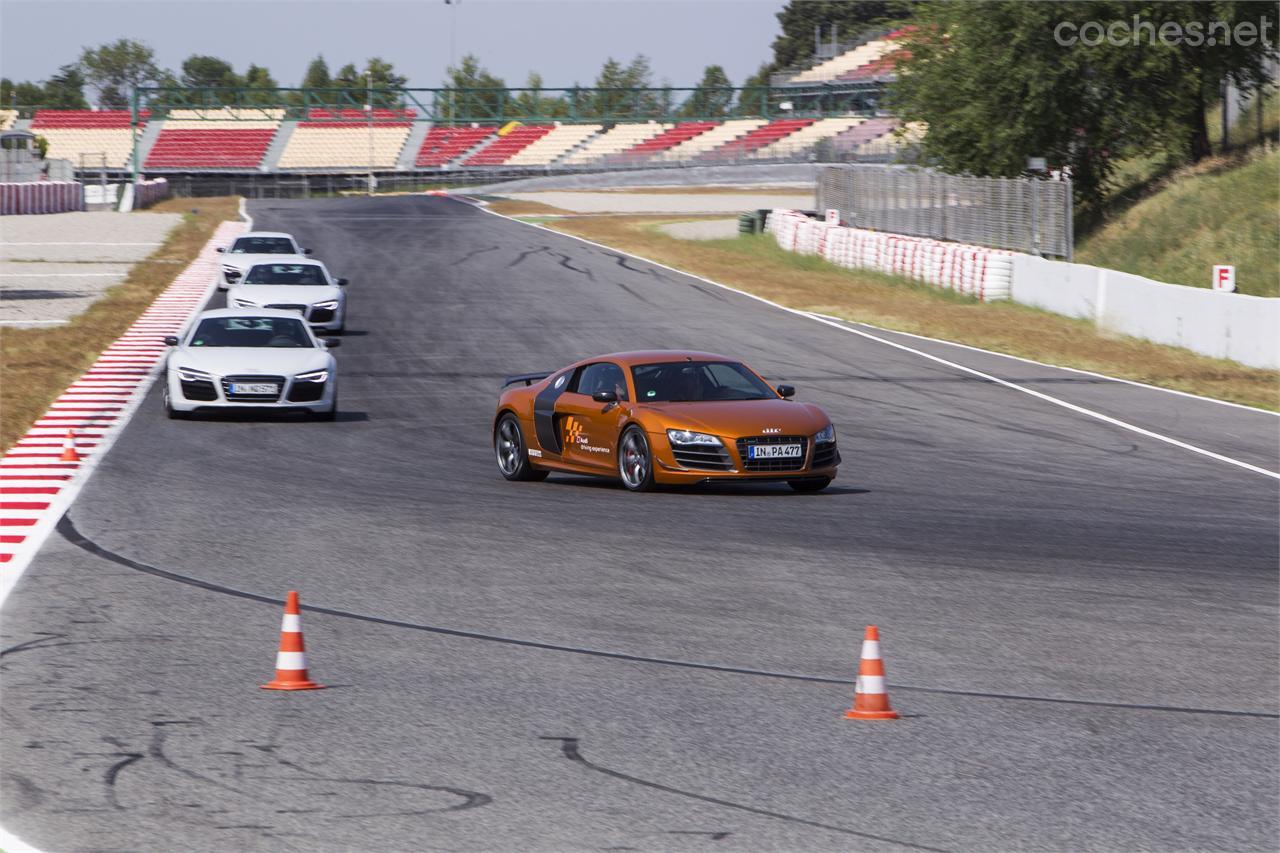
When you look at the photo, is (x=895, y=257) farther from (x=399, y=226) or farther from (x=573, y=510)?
(x=573, y=510)

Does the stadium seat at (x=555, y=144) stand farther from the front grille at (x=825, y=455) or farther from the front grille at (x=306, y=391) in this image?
the front grille at (x=825, y=455)

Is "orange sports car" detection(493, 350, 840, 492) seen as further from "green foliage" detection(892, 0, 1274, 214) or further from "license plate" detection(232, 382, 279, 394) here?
"green foliage" detection(892, 0, 1274, 214)

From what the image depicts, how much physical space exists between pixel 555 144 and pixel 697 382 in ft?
332

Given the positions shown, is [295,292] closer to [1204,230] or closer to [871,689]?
[1204,230]

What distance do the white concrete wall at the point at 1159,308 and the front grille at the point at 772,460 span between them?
507 inches

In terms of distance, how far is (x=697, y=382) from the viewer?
1535 centimetres

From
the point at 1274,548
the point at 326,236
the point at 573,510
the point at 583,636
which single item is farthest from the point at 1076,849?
the point at 326,236

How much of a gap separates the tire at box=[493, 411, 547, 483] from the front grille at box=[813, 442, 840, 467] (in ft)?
9.42

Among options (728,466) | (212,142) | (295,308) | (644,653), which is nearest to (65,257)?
(295,308)

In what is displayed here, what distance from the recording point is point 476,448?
18.1 metres

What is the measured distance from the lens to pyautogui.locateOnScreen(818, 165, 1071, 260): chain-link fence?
36281mm

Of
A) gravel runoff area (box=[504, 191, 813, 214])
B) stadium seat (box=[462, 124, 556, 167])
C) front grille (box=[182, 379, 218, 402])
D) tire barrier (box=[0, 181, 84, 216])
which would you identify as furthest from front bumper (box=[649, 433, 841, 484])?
stadium seat (box=[462, 124, 556, 167])

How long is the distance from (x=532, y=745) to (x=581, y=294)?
3085cm

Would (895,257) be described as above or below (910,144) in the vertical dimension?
below
